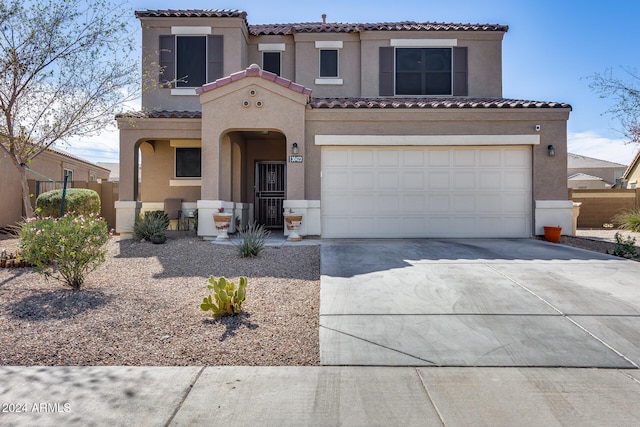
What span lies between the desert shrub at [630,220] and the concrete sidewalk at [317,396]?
14348 millimetres

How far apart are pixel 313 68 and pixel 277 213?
17.1 feet

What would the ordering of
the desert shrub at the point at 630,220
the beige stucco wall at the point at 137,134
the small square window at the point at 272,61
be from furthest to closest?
the desert shrub at the point at 630,220, the small square window at the point at 272,61, the beige stucco wall at the point at 137,134

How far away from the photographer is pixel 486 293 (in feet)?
19.4

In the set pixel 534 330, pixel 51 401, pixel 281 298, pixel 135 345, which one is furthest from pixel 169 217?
pixel 534 330

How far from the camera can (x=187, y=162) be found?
13.7 m

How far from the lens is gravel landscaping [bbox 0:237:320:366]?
4.17 metres

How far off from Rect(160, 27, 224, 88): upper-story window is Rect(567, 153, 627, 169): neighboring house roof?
34295 mm

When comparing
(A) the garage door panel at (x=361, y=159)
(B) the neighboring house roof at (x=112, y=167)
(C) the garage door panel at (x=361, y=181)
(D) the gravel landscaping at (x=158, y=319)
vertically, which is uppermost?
(B) the neighboring house roof at (x=112, y=167)

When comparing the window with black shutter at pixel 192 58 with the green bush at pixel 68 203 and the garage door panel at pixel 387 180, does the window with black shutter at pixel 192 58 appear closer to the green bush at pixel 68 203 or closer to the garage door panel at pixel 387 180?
the green bush at pixel 68 203

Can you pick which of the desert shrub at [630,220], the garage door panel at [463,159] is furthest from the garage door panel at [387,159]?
the desert shrub at [630,220]

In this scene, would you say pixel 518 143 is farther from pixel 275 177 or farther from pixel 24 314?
pixel 24 314

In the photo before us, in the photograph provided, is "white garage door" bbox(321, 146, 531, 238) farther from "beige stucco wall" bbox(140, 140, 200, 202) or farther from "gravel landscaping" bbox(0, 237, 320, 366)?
"beige stucco wall" bbox(140, 140, 200, 202)

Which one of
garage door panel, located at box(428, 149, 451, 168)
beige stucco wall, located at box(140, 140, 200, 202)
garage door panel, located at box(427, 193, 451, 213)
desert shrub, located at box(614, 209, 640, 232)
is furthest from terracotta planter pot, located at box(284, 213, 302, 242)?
desert shrub, located at box(614, 209, 640, 232)

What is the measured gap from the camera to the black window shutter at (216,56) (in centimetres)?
1336
